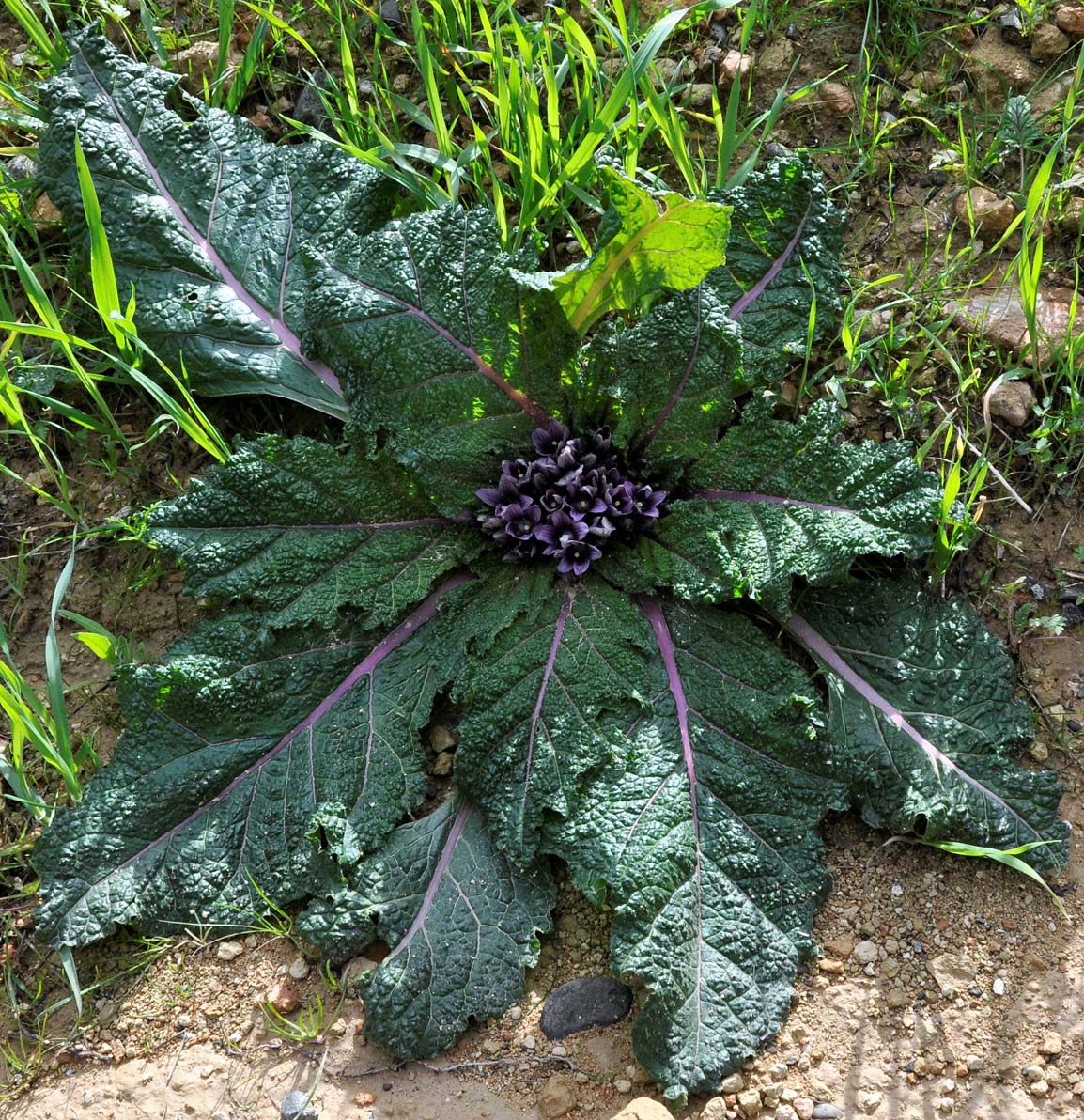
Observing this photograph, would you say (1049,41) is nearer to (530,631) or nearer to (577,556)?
(577,556)

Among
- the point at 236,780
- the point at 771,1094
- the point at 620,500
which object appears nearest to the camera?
the point at 771,1094

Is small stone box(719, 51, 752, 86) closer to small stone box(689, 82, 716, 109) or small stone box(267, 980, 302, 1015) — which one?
small stone box(689, 82, 716, 109)

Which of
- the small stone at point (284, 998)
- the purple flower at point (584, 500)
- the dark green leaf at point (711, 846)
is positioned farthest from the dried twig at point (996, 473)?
the small stone at point (284, 998)

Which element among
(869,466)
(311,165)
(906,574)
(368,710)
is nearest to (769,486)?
(869,466)

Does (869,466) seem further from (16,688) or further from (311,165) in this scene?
(16,688)

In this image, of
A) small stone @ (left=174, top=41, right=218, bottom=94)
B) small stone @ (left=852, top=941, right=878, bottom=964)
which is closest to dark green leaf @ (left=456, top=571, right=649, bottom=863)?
small stone @ (left=852, top=941, right=878, bottom=964)

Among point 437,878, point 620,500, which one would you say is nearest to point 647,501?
point 620,500

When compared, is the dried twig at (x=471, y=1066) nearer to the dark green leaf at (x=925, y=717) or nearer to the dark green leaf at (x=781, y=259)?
the dark green leaf at (x=925, y=717)
